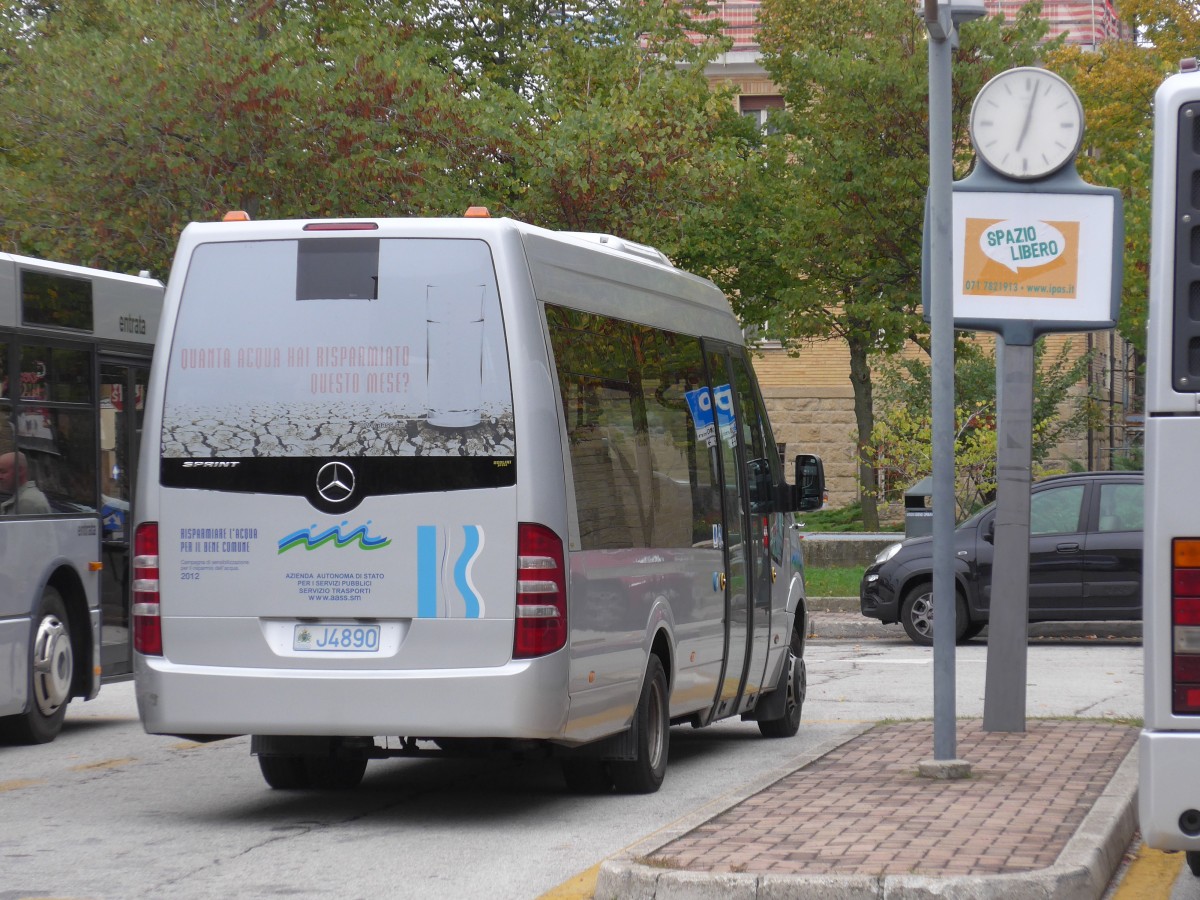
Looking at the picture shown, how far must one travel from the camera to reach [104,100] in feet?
Answer: 75.9

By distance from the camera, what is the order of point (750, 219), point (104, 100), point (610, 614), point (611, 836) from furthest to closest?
point (750, 219), point (104, 100), point (610, 614), point (611, 836)

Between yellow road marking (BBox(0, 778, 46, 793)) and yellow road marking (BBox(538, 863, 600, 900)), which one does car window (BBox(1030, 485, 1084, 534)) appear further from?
yellow road marking (BBox(538, 863, 600, 900))

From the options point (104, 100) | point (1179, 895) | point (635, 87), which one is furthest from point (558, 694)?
point (635, 87)

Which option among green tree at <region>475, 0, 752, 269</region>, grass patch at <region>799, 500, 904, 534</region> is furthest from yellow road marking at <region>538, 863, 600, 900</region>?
grass patch at <region>799, 500, 904, 534</region>

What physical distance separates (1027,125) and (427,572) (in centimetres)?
504

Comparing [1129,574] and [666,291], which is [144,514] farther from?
[1129,574]

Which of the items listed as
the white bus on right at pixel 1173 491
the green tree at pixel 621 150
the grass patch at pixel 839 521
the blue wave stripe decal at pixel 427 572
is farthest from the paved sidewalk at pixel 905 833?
the grass patch at pixel 839 521

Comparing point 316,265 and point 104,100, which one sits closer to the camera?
point 316,265

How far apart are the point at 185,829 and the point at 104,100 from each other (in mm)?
16176

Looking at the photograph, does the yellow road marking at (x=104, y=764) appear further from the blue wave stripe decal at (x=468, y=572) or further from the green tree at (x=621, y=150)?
the green tree at (x=621, y=150)

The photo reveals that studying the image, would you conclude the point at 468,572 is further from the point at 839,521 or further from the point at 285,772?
the point at 839,521

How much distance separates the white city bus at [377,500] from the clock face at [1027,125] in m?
3.40

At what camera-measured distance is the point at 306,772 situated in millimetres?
9828

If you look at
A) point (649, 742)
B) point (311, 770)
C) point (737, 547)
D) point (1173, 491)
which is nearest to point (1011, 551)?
point (737, 547)
